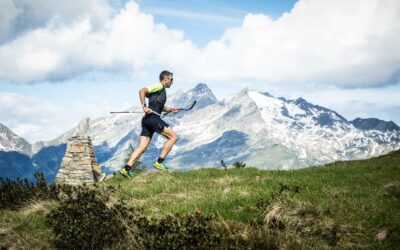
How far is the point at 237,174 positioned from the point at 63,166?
28.1 feet

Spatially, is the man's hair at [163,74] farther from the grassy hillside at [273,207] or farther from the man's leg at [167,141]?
the grassy hillside at [273,207]

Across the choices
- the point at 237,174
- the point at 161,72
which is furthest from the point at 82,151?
the point at 237,174

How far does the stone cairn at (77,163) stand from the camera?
20.9m

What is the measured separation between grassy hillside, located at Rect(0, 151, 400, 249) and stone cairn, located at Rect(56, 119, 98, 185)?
172 inches

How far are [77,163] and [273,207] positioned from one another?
44.6 ft

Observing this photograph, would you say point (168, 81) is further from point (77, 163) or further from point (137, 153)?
point (77, 163)

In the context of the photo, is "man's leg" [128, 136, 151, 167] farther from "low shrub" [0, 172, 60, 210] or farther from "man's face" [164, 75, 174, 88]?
"low shrub" [0, 172, 60, 210]

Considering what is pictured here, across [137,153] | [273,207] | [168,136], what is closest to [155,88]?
[168,136]

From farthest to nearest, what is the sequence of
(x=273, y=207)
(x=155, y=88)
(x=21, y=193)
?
(x=155, y=88) → (x=21, y=193) → (x=273, y=207)

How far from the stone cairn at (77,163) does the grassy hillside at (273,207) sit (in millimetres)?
4379

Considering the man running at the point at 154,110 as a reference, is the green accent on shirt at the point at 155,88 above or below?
above

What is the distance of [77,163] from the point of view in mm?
21359

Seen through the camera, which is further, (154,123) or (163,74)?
(163,74)

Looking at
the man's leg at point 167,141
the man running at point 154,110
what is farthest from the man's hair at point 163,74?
the man's leg at point 167,141
